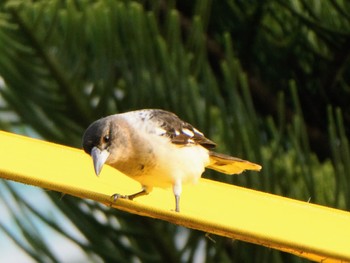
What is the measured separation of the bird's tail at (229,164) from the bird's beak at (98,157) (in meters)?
0.29

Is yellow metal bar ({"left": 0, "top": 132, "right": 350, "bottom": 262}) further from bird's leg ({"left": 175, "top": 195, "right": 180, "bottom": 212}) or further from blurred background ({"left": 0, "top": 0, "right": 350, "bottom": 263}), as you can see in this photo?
blurred background ({"left": 0, "top": 0, "right": 350, "bottom": 263})

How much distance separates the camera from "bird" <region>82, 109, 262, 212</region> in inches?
80.4

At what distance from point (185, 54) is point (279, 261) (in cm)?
53

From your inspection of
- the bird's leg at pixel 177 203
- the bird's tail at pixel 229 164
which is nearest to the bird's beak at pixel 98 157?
the bird's leg at pixel 177 203

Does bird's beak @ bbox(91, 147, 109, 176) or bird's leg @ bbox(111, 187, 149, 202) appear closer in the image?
bird's leg @ bbox(111, 187, 149, 202)

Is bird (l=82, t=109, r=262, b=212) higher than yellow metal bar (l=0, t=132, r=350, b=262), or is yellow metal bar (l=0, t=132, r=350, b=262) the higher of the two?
yellow metal bar (l=0, t=132, r=350, b=262)

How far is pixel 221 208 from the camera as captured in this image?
5.10 ft

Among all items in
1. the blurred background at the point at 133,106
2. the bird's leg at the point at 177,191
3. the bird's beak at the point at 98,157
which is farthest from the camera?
the blurred background at the point at 133,106

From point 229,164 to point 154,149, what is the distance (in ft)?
0.59

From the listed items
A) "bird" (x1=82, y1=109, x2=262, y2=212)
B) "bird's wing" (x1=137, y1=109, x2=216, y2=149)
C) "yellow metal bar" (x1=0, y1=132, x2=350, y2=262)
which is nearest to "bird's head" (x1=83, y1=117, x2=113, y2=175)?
"bird" (x1=82, y1=109, x2=262, y2=212)

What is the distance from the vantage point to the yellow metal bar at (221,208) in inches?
58.4

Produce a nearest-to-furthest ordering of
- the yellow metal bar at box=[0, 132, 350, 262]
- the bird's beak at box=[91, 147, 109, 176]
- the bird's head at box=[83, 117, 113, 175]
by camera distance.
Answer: the yellow metal bar at box=[0, 132, 350, 262] → the bird's beak at box=[91, 147, 109, 176] → the bird's head at box=[83, 117, 113, 175]

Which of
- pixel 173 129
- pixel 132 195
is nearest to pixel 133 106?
pixel 173 129

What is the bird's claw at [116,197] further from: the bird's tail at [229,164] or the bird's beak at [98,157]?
the bird's tail at [229,164]
